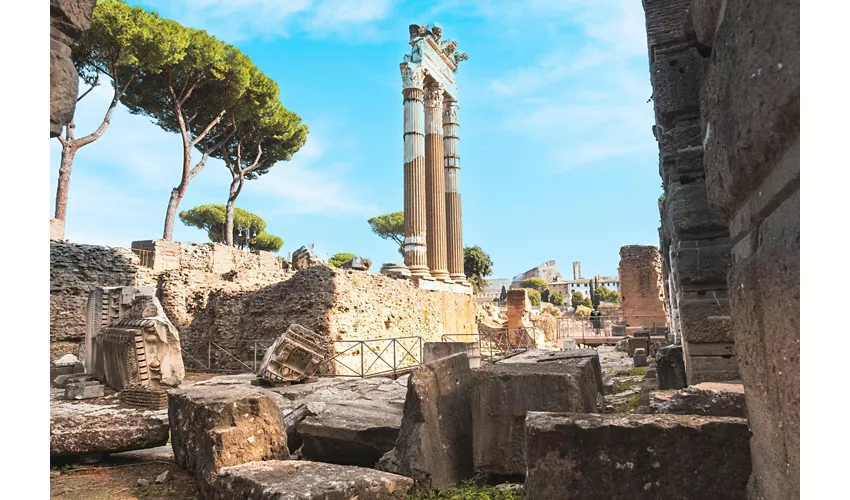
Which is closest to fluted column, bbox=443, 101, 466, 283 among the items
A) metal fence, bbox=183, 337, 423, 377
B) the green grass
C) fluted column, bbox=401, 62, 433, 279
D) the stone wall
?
fluted column, bbox=401, 62, 433, 279

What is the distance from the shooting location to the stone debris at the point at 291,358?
9008 mm

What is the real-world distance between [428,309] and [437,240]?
10.3ft

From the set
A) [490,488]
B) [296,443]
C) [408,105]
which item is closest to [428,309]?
[408,105]

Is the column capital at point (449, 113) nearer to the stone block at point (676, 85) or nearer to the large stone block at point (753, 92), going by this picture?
the stone block at point (676, 85)

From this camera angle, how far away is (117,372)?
7.38 m

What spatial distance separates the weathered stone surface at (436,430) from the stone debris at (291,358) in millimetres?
6126

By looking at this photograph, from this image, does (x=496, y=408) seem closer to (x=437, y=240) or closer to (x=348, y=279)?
(x=348, y=279)

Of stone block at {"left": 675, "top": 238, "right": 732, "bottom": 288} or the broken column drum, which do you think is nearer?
stone block at {"left": 675, "top": 238, "right": 732, "bottom": 288}

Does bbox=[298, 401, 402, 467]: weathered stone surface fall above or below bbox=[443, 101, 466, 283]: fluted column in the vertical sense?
below

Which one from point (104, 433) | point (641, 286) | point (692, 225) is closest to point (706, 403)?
point (692, 225)

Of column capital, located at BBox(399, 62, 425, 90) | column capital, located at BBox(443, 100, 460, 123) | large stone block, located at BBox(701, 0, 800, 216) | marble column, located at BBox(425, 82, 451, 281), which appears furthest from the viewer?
column capital, located at BBox(443, 100, 460, 123)

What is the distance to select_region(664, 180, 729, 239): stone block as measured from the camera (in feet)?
12.1

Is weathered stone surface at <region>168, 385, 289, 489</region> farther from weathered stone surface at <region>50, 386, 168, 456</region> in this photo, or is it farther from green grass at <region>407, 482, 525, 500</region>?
green grass at <region>407, 482, 525, 500</region>

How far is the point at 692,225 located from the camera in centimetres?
375
